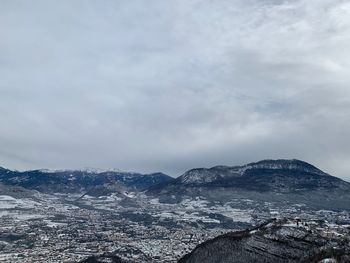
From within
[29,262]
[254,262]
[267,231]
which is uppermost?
[267,231]

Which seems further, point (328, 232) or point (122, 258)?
point (122, 258)

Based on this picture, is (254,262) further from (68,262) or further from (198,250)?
(68,262)

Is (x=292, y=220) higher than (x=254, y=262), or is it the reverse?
(x=292, y=220)

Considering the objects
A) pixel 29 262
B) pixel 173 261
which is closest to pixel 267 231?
pixel 173 261

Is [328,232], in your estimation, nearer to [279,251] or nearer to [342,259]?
[279,251]

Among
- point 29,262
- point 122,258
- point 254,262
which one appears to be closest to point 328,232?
point 254,262

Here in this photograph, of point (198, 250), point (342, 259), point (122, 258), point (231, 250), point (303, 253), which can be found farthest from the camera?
point (122, 258)

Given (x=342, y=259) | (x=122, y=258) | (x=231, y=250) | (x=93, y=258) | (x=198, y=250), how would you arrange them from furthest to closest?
1. (x=122, y=258)
2. (x=93, y=258)
3. (x=198, y=250)
4. (x=231, y=250)
5. (x=342, y=259)
